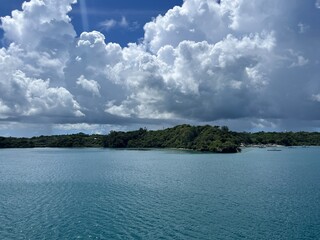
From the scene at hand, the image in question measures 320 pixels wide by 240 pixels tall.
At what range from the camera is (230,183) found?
70.2 m

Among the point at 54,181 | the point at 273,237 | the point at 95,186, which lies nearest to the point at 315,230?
the point at 273,237

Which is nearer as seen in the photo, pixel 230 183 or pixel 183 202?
pixel 183 202

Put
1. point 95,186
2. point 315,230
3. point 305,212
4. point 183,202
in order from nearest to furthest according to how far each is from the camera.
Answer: point 315,230, point 305,212, point 183,202, point 95,186

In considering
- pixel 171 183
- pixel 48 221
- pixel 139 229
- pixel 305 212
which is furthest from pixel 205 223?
pixel 171 183

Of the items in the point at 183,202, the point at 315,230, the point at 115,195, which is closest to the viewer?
the point at 315,230

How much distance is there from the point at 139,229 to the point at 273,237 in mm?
14101

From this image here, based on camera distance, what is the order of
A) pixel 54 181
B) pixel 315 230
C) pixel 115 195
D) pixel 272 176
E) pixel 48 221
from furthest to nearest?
pixel 272 176 → pixel 54 181 → pixel 115 195 → pixel 48 221 → pixel 315 230

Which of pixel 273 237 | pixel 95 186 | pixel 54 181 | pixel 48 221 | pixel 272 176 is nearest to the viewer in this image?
pixel 273 237

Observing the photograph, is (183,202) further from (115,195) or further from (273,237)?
(273,237)

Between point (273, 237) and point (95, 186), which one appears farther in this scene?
point (95, 186)

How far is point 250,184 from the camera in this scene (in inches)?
2726

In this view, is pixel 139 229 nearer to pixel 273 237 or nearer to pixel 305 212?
pixel 273 237

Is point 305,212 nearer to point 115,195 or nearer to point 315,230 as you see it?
point 315,230

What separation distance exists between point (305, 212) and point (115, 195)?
29.7 meters
